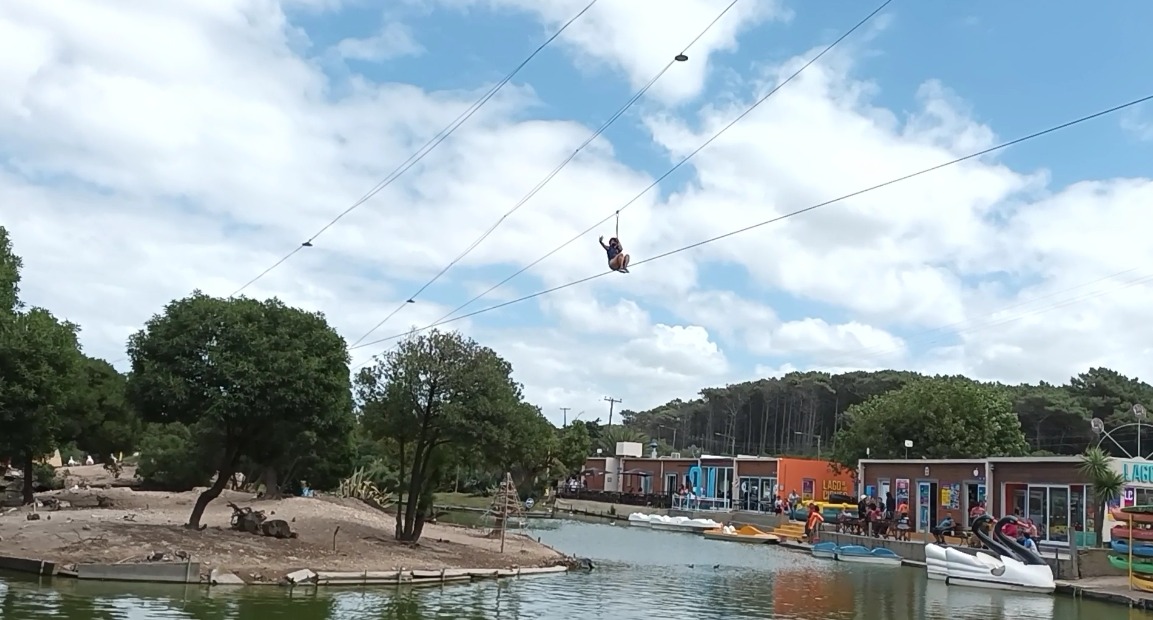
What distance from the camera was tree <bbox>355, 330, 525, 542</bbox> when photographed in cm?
2548

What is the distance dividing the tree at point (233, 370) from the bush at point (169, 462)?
2103cm

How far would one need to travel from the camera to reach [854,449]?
5725 cm

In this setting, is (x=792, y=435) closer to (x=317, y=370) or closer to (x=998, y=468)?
(x=998, y=468)

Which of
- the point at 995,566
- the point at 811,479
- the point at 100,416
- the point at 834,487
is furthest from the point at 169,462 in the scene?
the point at 834,487

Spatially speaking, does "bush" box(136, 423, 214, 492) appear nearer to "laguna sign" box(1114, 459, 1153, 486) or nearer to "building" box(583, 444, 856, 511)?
"building" box(583, 444, 856, 511)

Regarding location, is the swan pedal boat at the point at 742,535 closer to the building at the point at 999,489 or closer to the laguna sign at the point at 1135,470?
the building at the point at 999,489

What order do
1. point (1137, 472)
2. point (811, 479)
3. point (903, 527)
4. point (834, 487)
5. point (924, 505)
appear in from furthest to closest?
point (834, 487)
point (811, 479)
point (924, 505)
point (903, 527)
point (1137, 472)

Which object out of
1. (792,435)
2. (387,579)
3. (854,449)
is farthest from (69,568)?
(792,435)

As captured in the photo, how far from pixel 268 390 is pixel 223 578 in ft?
14.7

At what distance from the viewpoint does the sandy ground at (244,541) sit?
20.5 metres

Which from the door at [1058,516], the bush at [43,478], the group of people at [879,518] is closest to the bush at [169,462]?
the bush at [43,478]

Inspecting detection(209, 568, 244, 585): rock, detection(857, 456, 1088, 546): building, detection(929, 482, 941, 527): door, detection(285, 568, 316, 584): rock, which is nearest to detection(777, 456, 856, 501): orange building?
detection(857, 456, 1088, 546): building

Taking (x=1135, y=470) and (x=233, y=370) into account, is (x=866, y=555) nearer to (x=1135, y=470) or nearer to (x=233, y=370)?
(x=1135, y=470)

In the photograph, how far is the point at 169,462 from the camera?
43.8 meters
